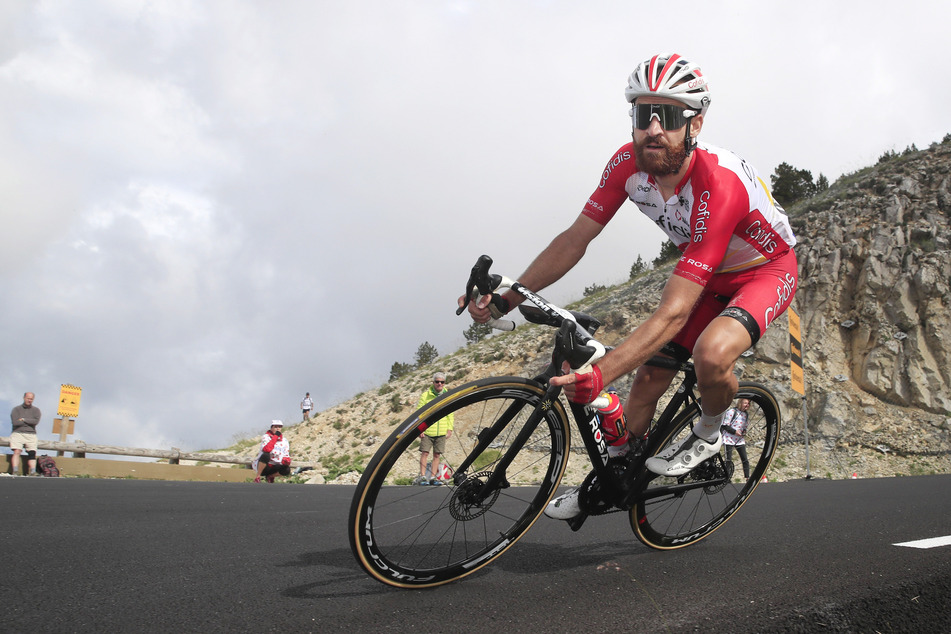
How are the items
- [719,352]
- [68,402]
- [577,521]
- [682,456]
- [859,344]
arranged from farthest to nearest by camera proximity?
[859,344]
[68,402]
[682,456]
[577,521]
[719,352]

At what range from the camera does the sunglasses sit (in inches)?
119

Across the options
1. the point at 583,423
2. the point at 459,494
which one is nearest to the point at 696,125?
the point at 583,423

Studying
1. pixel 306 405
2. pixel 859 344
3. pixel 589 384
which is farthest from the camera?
pixel 306 405

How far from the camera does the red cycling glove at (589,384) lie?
2.60 m

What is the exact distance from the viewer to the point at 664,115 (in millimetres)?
3035

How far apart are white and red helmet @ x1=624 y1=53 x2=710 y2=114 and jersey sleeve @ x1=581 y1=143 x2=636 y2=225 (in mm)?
415

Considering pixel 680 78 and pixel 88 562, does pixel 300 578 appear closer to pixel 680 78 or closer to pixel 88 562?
pixel 88 562

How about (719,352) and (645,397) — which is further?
(645,397)

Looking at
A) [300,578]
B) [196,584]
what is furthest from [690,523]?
[196,584]

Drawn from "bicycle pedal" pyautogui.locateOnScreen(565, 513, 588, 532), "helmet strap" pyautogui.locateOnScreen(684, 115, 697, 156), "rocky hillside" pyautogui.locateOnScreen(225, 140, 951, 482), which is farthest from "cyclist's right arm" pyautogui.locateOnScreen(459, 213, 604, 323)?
"rocky hillside" pyautogui.locateOnScreen(225, 140, 951, 482)

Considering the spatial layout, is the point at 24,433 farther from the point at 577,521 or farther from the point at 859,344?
the point at 859,344

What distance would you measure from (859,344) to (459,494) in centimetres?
2208

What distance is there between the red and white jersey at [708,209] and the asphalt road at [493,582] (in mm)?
1377

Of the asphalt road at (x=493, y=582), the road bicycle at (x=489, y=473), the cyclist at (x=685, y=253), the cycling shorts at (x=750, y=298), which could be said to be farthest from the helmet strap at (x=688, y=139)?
the asphalt road at (x=493, y=582)
